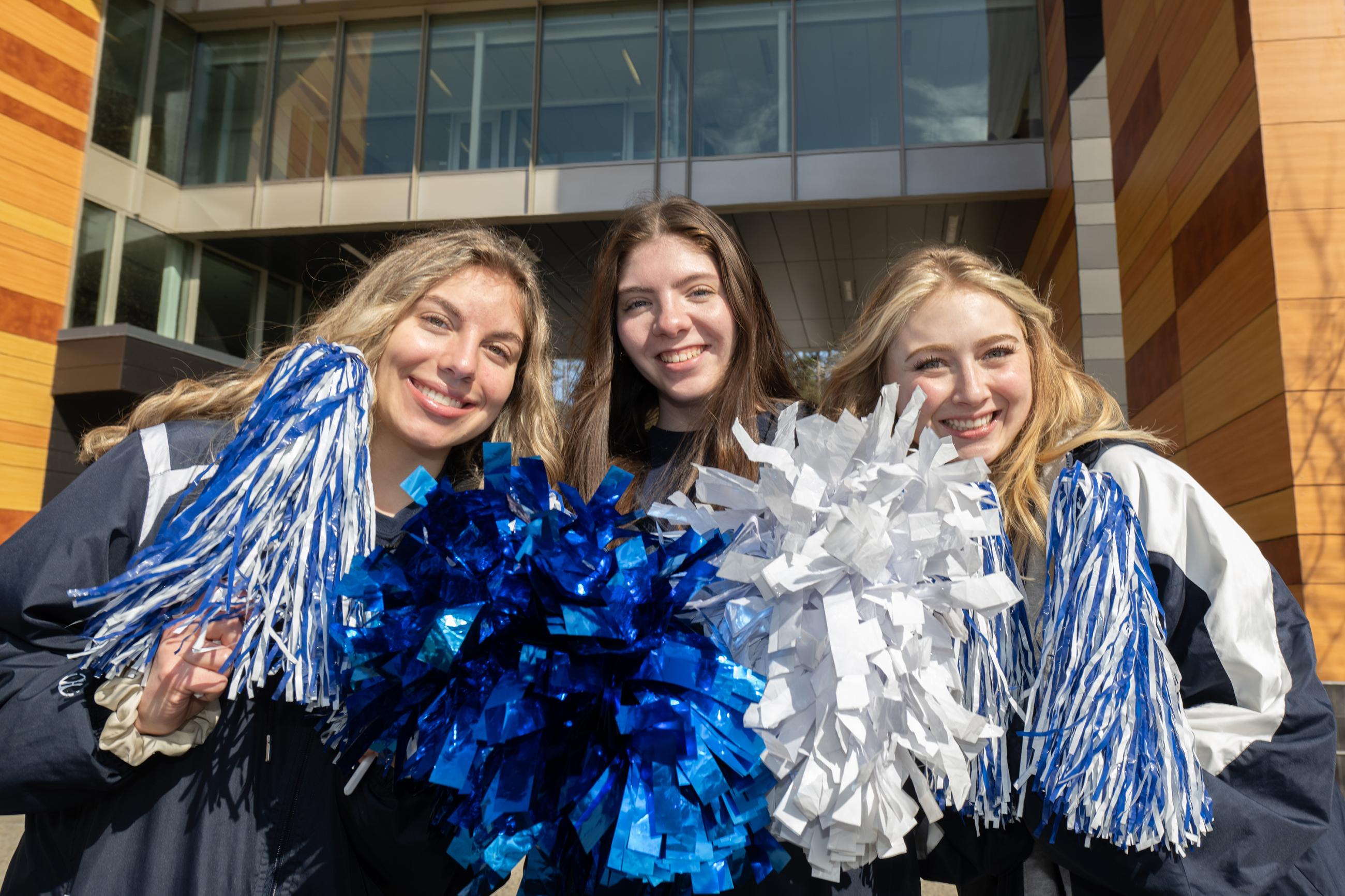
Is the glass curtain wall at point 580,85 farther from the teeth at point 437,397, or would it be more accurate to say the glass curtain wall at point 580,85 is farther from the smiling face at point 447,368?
the teeth at point 437,397

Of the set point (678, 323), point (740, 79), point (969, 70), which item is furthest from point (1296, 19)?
point (740, 79)

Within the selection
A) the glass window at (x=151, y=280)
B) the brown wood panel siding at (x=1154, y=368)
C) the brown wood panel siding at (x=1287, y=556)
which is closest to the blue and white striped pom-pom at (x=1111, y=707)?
the brown wood panel siding at (x=1287, y=556)

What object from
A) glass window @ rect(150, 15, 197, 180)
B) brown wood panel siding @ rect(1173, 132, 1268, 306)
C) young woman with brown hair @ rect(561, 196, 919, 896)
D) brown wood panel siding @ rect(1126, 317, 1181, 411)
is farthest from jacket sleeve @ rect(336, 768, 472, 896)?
glass window @ rect(150, 15, 197, 180)

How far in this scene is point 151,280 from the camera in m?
11.3

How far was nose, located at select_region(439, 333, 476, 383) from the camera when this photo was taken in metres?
1.76

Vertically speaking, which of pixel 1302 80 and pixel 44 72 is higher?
pixel 44 72

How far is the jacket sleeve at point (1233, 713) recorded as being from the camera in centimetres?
126

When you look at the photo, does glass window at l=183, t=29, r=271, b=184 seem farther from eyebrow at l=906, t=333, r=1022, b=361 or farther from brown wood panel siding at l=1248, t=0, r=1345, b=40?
eyebrow at l=906, t=333, r=1022, b=361

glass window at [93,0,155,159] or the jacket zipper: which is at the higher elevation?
glass window at [93,0,155,159]

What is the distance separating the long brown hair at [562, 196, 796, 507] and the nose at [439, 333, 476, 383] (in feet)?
1.28

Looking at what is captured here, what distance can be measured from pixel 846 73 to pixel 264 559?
10.7 m

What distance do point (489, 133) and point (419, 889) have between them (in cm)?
1115

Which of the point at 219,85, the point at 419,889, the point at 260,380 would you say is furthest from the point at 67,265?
the point at 419,889

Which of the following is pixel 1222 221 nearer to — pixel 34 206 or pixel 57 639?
pixel 57 639
